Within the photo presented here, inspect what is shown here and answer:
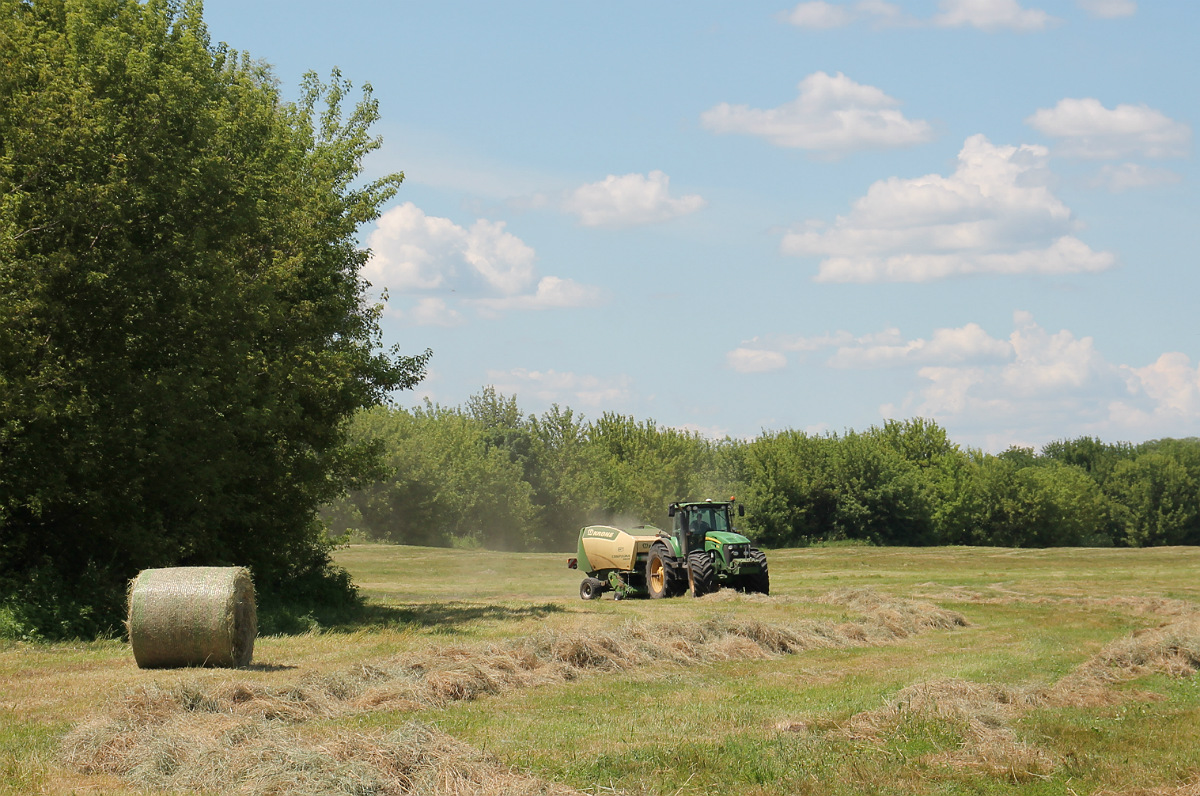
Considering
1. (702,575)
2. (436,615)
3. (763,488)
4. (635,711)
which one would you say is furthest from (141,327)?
(763,488)

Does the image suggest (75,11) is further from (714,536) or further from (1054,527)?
(1054,527)

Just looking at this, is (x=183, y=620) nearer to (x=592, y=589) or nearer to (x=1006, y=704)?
(x=1006, y=704)

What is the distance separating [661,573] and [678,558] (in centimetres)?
70

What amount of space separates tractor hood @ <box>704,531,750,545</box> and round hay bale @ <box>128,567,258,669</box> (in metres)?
15.1

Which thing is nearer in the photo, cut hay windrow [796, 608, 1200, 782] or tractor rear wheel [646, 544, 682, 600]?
cut hay windrow [796, 608, 1200, 782]

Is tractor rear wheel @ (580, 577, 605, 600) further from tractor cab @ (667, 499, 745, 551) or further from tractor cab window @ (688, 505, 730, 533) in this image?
tractor cab window @ (688, 505, 730, 533)

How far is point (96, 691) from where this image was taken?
11.9m

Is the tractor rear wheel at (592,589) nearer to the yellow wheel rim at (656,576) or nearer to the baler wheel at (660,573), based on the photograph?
the baler wheel at (660,573)

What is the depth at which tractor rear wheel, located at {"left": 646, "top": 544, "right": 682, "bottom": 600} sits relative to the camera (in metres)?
27.3

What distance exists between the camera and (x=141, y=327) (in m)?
18.8

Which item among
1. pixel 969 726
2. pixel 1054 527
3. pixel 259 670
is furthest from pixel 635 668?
pixel 1054 527

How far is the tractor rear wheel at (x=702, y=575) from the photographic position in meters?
26.3

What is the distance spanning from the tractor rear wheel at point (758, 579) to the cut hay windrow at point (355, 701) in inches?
304

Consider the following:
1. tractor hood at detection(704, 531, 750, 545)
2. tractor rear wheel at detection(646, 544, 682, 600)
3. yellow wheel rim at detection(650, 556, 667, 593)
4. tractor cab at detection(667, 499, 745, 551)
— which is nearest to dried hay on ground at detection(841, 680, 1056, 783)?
tractor hood at detection(704, 531, 750, 545)
